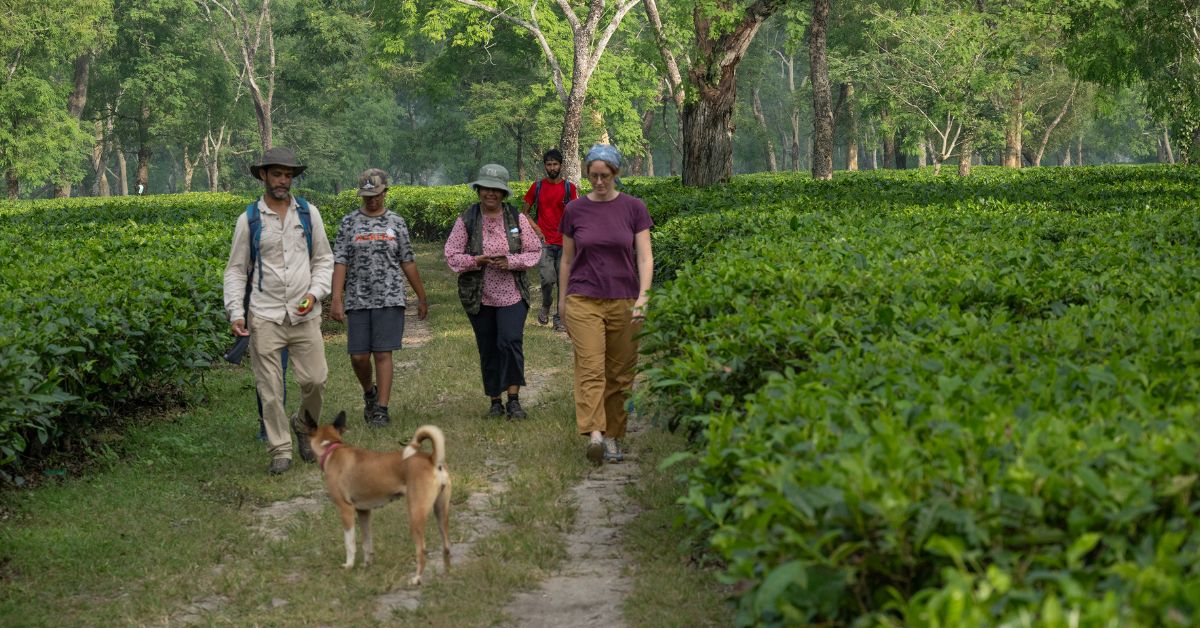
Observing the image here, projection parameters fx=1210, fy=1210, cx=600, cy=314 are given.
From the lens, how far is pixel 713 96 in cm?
1830

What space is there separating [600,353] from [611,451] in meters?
0.69

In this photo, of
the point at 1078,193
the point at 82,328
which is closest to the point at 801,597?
the point at 82,328

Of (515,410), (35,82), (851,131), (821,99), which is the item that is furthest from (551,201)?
(851,131)

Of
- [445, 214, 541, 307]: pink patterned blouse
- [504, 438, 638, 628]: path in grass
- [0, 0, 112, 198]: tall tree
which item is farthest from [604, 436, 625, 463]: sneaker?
[0, 0, 112, 198]: tall tree

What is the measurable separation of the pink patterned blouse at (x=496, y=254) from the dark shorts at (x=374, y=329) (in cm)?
60

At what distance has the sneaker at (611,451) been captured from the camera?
795 cm

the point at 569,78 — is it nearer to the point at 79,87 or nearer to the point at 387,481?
the point at 387,481

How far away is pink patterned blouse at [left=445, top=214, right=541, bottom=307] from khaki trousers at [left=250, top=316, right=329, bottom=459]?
142cm

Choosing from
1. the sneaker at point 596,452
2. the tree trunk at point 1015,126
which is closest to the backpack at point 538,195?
the sneaker at point 596,452

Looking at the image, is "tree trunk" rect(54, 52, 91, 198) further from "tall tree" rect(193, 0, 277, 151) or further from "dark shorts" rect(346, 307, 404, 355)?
"dark shorts" rect(346, 307, 404, 355)

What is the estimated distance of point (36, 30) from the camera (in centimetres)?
4138

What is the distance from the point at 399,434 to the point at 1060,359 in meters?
5.51

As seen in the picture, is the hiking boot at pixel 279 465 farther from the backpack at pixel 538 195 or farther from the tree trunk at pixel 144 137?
the tree trunk at pixel 144 137

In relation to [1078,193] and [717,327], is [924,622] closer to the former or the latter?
[717,327]
